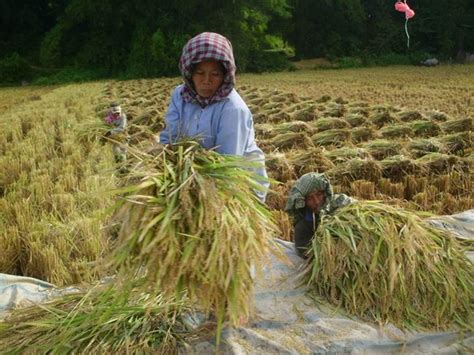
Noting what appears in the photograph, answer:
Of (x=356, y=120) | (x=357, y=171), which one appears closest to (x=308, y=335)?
(x=357, y=171)

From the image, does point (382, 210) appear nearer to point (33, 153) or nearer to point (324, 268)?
point (324, 268)

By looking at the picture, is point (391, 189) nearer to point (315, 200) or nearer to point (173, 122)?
point (315, 200)

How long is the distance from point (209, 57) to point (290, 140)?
3.98 meters

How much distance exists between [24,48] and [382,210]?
993 inches

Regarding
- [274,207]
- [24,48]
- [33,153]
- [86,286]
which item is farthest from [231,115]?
[24,48]

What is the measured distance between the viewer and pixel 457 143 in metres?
5.11

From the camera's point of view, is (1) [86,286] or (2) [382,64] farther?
(2) [382,64]

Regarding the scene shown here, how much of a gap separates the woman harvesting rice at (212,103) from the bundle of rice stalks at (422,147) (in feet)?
11.0

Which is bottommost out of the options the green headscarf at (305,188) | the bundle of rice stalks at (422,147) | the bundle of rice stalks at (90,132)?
the bundle of rice stalks at (422,147)

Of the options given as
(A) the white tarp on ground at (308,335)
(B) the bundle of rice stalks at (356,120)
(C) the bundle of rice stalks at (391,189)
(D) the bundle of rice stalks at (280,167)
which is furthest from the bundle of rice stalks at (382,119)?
(A) the white tarp on ground at (308,335)

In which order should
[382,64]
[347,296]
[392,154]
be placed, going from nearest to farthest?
1. [347,296]
2. [392,154]
3. [382,64]

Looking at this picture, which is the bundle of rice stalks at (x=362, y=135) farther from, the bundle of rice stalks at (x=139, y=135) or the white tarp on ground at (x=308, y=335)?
the white tarp on ground at (x=308, y=335)

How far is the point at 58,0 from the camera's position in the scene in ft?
82.3

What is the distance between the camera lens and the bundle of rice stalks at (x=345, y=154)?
470 cm
